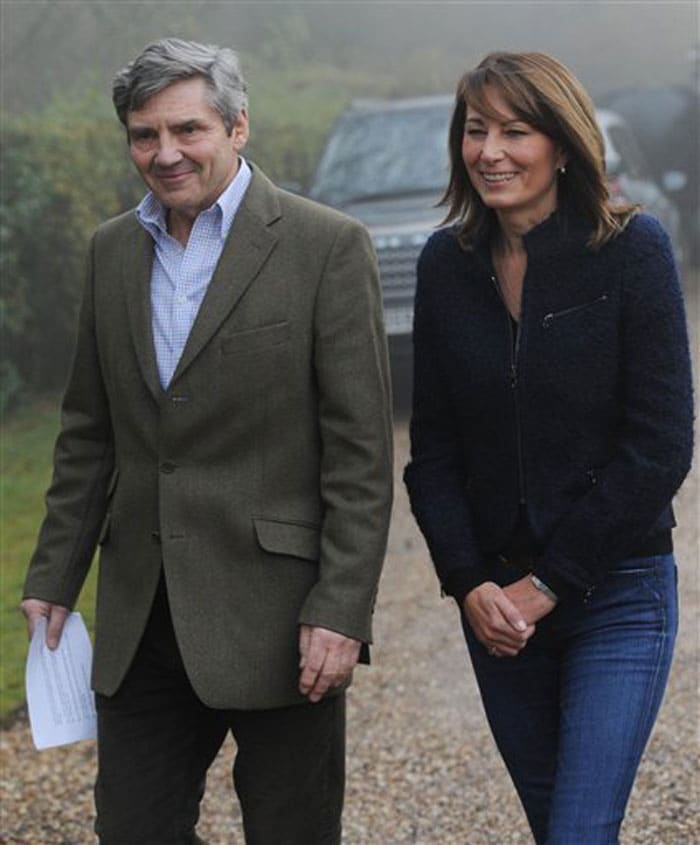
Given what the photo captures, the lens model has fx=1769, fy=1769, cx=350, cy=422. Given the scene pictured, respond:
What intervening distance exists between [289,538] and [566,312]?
64 cm

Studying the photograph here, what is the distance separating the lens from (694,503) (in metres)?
8.34

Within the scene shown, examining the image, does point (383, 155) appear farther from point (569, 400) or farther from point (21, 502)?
point (569, 400)

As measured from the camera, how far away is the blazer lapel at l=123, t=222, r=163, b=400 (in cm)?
318

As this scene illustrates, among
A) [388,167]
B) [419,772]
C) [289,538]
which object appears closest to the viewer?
[289,538]

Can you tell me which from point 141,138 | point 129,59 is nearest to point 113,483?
point 141,138

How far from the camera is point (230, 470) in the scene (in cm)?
315

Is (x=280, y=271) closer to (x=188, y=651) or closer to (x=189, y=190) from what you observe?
(x=189, y=190)

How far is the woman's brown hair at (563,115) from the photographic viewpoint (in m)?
2.95

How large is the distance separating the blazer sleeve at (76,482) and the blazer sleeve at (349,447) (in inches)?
19.2

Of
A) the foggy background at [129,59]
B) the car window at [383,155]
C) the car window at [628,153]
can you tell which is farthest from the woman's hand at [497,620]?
the car window at [628,153]

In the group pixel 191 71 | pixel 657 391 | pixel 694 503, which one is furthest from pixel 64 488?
pixel 694 503

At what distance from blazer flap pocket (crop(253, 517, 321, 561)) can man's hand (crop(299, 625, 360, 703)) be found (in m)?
0.13

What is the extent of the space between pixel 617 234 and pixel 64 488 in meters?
1.19

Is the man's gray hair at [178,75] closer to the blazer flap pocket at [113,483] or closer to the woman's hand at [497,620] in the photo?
the blazer flap pocket at [113,483]
